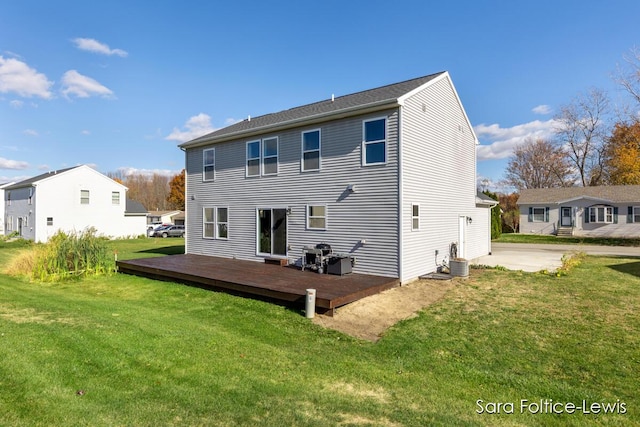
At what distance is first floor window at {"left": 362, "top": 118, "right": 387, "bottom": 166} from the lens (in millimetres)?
9234

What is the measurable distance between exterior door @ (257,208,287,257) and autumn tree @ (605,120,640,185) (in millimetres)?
27293

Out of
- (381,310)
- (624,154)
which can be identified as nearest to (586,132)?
(624,154)

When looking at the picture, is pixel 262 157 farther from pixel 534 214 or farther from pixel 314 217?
pixel 534 214

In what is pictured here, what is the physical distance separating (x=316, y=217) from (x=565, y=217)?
28.3 meters

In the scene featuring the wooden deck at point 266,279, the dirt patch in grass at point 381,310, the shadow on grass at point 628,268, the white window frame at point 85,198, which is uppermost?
the white window frame at point 85,198

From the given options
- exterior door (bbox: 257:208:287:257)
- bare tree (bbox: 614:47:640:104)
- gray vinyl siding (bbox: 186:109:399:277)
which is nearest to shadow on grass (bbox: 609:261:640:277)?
gray vinyl siding (bbox: 186:109:399:277)

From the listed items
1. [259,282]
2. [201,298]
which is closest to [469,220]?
[259,282]

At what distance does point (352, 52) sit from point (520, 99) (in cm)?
1337

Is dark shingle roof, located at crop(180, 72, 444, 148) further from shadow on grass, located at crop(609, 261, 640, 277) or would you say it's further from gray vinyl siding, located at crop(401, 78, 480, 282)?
shadow on grass, located at crop(609, 261, 640, 277)

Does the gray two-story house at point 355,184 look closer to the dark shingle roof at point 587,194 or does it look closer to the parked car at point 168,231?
the dark shingle roof at point 587,194

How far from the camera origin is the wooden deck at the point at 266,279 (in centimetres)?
722

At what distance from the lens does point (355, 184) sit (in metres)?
9.65

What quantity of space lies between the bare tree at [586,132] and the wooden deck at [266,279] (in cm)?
3814

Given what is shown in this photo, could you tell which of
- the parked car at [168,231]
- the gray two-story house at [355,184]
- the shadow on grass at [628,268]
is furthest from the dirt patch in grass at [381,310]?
the parked car at [168,231]
